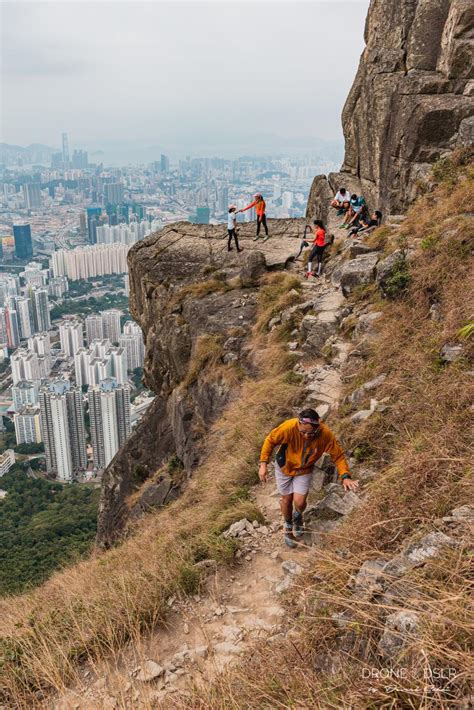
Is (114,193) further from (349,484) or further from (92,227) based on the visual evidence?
(349,484)

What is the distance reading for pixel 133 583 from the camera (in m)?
4.36

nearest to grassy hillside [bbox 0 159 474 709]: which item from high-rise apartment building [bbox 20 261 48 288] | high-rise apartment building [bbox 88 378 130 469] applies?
high-rise apartment building [bbox 88 378 130 469]

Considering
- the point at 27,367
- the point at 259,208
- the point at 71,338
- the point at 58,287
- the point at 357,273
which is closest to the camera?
the point at 357,273

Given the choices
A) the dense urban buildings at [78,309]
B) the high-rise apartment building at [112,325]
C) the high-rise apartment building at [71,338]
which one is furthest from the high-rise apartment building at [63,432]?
the high-rise apartment building at [112,325]

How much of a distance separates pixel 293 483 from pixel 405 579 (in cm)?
184

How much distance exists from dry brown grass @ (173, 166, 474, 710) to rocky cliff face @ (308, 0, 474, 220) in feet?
18.6

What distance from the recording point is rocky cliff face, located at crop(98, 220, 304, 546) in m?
10.1

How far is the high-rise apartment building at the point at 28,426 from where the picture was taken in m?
48.4

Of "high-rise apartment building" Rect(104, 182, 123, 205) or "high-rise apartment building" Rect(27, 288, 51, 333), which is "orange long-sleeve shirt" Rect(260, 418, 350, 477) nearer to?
"high-rise apartment building" Rect(27, 288, 51, 333)

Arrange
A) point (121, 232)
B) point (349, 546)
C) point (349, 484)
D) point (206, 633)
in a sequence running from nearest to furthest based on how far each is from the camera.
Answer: point (349, 546) → point (206, 633) → point (349, 484) → point (121, 232)

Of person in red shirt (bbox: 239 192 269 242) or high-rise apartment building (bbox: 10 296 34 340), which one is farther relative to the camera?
high-rise apartment building (bbox: 10 296 34 340)

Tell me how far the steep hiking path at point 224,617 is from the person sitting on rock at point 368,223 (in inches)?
297

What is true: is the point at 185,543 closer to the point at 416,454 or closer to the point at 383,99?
the point at 416,454

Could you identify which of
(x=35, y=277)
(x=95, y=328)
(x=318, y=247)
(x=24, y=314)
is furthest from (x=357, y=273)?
(x=35, y=277)
